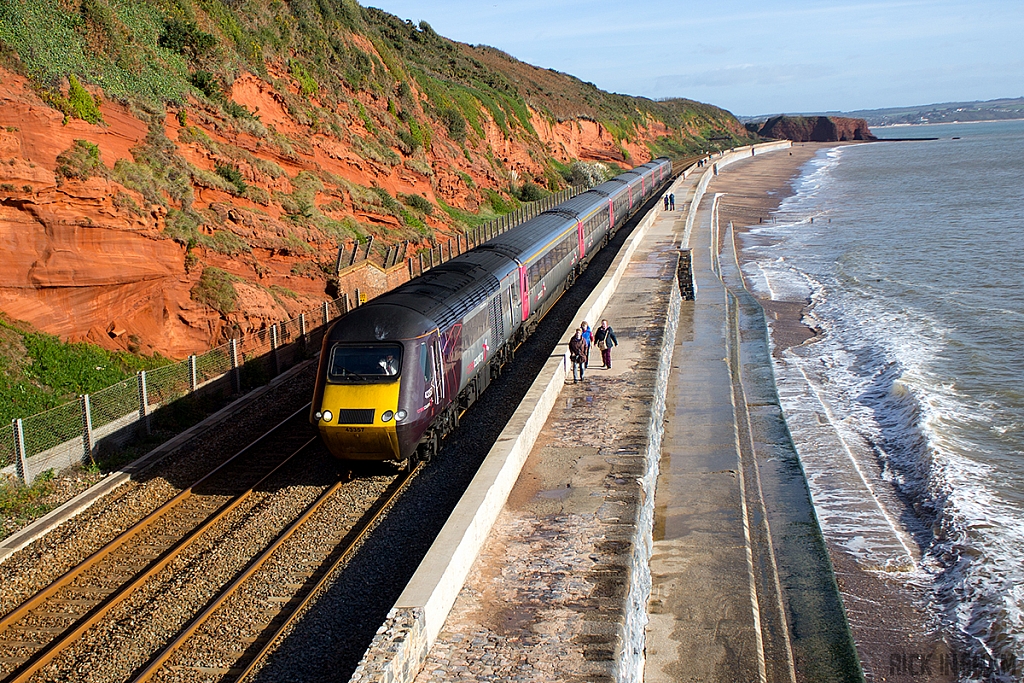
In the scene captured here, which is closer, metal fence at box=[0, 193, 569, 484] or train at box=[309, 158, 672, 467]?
train at box=[309, 158, 672, 467]

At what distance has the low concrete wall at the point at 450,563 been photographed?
27.2ft

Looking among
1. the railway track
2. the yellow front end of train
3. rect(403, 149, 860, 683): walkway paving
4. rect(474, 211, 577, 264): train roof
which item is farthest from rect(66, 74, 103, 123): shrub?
rect(403, 149, 860, 683): walkway paving

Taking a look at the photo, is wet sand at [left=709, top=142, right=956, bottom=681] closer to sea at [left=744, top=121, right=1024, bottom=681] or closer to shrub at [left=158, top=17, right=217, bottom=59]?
sea at [left=744, top=121, right=1024, bottom=681]

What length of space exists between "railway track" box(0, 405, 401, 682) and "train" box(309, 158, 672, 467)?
1058 millimetres

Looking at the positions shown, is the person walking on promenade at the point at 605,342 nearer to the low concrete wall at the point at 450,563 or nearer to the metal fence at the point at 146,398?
the low concrete wall at the point at 450,563

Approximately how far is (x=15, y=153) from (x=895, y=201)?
221 feet

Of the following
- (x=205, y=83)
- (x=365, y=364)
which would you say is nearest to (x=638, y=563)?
(x=365, y=364)

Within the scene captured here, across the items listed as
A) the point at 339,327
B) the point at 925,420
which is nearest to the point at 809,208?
the point at 925,420

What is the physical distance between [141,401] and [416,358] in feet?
21.0

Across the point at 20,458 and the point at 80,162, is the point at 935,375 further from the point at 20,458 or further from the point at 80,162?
the point at 80,162

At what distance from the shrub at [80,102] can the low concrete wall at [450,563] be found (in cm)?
Result: 1276

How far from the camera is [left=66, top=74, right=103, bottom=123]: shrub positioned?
19.9 m

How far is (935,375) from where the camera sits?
23.4m

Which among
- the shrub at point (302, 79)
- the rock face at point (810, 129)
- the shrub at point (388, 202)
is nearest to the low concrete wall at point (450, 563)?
the shrub at point (388, 202)
